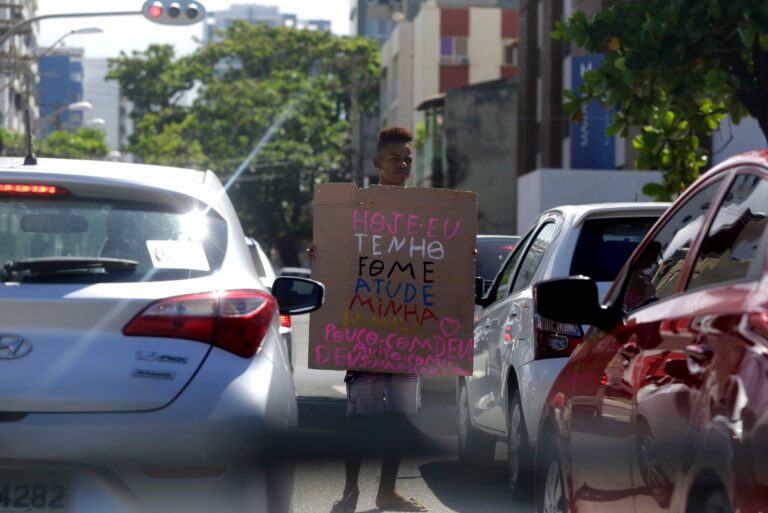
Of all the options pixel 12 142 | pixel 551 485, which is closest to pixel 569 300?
pixel 551 485

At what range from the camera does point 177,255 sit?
4512mm

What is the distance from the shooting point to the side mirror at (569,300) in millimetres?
4395

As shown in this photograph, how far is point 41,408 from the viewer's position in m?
4.11

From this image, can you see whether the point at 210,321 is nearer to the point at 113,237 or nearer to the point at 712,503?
the point at 113,237

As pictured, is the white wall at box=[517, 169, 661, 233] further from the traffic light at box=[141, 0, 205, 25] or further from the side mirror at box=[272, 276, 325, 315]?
the side mirror at box=[272, 276, 325, 315]

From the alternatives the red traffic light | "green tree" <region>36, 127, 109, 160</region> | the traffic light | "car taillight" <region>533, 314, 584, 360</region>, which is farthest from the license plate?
"green tree" <region>36, 127, 109, 160</region>

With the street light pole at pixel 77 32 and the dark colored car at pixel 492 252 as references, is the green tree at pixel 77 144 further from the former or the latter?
the dark colored car at pixel 492 252

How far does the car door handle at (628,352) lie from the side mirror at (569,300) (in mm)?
Answer: 261

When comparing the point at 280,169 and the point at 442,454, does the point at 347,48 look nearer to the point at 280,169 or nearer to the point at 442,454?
the point at 280,169

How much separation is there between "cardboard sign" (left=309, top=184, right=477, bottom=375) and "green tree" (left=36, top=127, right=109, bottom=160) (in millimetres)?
67148

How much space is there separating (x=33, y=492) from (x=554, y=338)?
11.0ft

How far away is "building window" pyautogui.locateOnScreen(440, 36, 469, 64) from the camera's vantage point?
194ft

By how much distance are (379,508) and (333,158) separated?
190 ft

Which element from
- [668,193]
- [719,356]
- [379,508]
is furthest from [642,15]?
[719,356]
